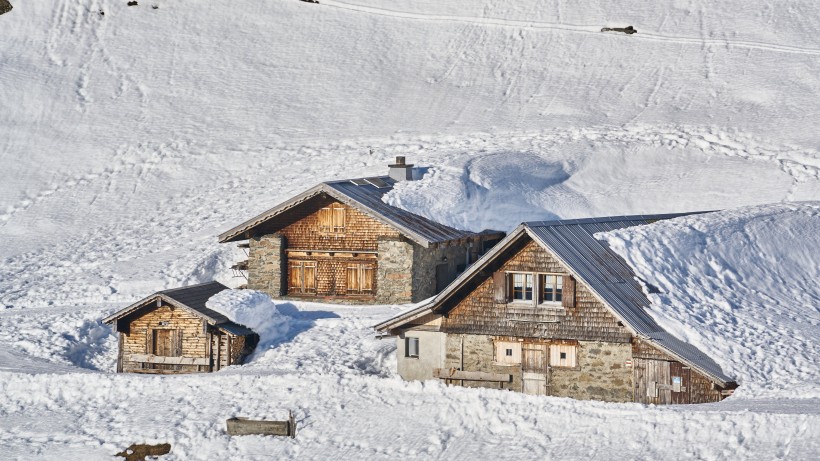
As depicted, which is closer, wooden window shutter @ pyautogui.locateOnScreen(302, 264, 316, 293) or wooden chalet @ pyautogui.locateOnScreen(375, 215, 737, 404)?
wooden chalet @ pyautogui.locateOnScreen(375, 215, 737, 404)

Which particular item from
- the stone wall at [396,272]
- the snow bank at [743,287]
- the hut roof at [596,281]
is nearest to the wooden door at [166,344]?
the hut roof at [596,281]

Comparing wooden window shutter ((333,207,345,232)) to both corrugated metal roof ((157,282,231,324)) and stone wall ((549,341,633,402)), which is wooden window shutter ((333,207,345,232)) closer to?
corrugated metal roof ((157,282,231,324))

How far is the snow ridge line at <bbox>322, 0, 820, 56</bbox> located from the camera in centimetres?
6481

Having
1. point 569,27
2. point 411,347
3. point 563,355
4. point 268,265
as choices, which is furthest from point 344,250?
point 569,27

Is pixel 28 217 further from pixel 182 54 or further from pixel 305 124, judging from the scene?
pixel 182 54

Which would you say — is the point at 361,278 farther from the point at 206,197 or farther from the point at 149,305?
the point at 206,197

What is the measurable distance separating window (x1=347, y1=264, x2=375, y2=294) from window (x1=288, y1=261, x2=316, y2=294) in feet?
3.88

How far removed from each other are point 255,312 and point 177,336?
7.15ft

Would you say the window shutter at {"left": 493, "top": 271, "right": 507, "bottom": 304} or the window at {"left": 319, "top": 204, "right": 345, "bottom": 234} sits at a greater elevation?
the window at {"left": 319, "top": 204, "right": 345, "bottom": 234}

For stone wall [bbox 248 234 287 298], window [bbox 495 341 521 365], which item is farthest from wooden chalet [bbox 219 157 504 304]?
window [bbox 495 341 521 365]

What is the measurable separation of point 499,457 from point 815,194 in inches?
1058

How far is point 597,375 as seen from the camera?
98.4 ft

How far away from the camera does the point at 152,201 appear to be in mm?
53688

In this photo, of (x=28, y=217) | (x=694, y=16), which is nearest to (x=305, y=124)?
(x=28, y=217)
